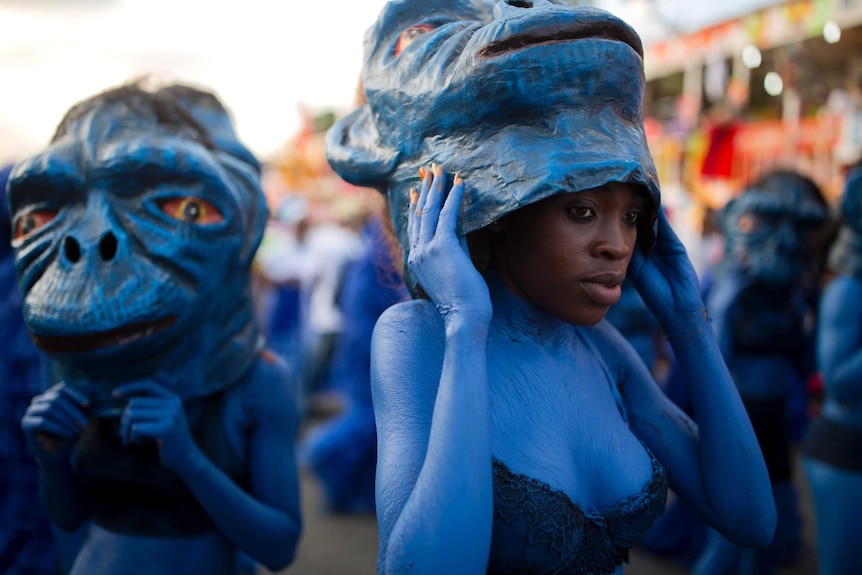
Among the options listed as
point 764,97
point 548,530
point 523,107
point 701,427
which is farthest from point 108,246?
point 764,97

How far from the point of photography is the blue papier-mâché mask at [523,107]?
1298 mm

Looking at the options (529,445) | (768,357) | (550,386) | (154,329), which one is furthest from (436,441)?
(768,357)

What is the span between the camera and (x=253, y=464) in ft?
6.54

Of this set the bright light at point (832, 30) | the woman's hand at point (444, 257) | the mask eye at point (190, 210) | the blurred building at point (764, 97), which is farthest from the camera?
the blurred building at point (764, 97)

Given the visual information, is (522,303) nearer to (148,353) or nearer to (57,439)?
(148,353)

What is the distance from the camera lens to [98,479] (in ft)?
6.33

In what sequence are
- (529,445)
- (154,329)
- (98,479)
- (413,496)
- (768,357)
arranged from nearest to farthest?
(413,496) → (529,445) → (154,329) → (98,479) → (768,357)

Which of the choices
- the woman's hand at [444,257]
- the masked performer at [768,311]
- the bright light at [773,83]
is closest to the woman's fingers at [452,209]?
the woman's hand at [444,257]

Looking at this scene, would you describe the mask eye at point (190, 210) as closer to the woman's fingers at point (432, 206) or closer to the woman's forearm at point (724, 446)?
the woman's fingers at point (432, 206)

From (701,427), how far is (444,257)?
2.38 feet

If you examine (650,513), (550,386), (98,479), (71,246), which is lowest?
(98,479)

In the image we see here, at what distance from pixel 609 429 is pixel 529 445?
0.74 ft

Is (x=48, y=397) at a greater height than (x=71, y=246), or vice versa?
(x=71, y=246)

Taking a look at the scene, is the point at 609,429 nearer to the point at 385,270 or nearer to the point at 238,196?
the point at 385,270
